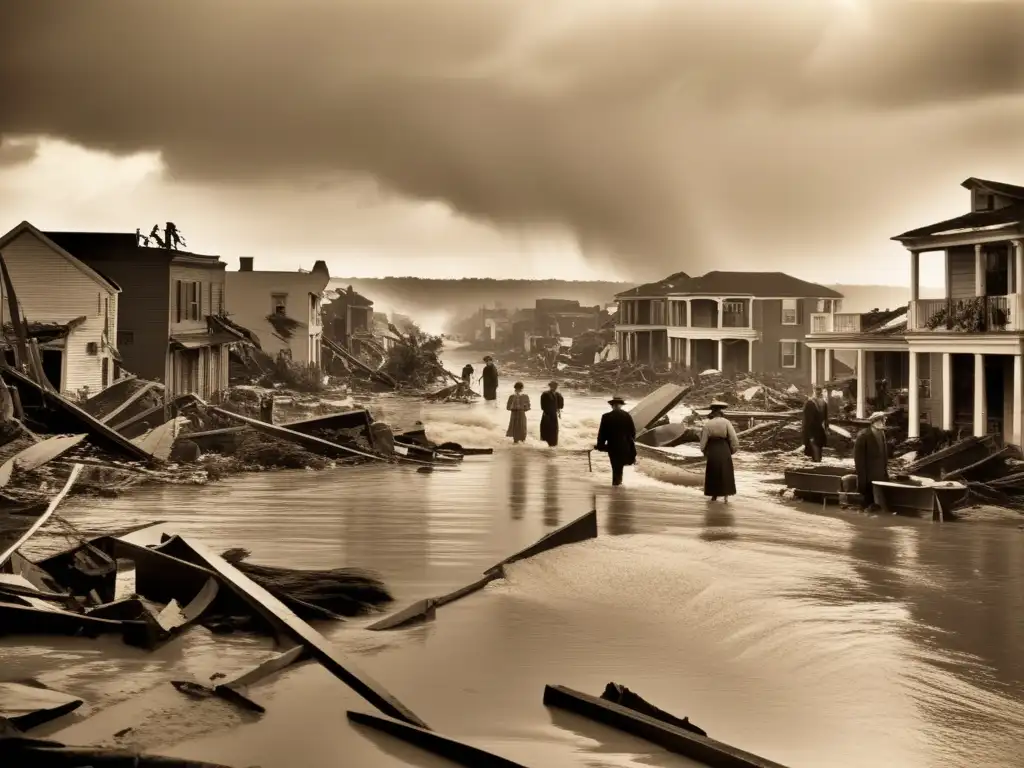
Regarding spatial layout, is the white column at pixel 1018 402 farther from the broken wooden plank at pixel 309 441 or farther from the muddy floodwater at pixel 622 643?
the broken wooden plank at pixel 309 441

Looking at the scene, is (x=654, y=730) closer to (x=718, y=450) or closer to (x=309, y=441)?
(x=718, y=450)

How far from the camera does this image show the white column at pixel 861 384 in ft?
85.6

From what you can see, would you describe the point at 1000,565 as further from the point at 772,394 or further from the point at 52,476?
the point at 772,394

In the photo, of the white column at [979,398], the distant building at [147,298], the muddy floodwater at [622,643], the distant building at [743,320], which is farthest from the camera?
the distant building at [743,320]

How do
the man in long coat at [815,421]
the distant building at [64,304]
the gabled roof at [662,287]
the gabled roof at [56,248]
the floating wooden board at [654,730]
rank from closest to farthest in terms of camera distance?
the floating wooden board at [654,730] < the man in long coat at [815,421] < the distant building at [64,304] < the gabled roof at [56,248] < the gabled roof at [662,287]

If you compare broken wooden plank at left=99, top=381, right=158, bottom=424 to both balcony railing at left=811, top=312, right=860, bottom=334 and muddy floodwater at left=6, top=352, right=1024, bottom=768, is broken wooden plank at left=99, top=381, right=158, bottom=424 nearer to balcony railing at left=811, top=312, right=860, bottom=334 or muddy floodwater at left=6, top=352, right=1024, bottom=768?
muddy floodwater at left=6, top=352, right=1024, bottom=768

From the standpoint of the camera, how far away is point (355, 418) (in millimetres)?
21109

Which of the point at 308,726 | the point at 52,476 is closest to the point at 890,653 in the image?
the point at 308,726

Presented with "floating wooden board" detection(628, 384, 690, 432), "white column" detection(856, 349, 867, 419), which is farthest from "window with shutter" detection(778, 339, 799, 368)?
"floating wooden board" detection(628, 384, 690, 432)

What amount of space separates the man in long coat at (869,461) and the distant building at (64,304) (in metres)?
12.9

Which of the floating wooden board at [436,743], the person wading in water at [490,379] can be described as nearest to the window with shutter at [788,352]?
the person wading in water at [490,379]

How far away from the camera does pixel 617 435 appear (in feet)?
54.0

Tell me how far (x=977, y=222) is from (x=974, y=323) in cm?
180

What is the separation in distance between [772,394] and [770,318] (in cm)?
1227
